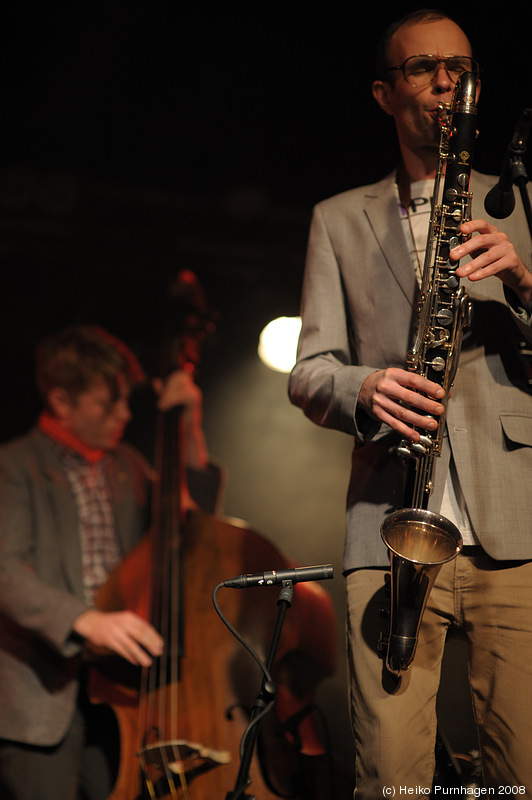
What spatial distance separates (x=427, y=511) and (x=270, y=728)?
144cm

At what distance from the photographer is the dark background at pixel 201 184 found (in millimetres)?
3670

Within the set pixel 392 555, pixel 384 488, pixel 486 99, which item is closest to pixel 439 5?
pixel 486 99

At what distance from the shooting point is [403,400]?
160 centimetres

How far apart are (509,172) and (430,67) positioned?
518mm

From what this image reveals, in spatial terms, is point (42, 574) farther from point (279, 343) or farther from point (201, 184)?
point (201, 184)

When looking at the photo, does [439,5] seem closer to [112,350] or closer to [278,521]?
[112,350]

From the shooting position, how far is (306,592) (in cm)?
316

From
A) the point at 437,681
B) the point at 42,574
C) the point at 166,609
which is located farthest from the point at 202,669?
the point at 437,681

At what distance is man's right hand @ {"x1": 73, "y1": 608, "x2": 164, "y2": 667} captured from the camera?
9.45ft

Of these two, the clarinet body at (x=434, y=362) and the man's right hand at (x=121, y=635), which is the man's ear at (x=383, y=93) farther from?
the man's right hand at (x=121, y=635)

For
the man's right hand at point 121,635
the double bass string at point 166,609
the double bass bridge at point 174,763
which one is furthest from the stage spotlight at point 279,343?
the double bass bridge at point 174,763

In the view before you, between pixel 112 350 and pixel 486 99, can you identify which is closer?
pixel 486 99

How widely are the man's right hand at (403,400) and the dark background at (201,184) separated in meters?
2.28

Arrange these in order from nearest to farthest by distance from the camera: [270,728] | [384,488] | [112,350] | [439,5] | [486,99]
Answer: [384,488] < [270,728] < [486,99] < [439,5] < [112,350]
